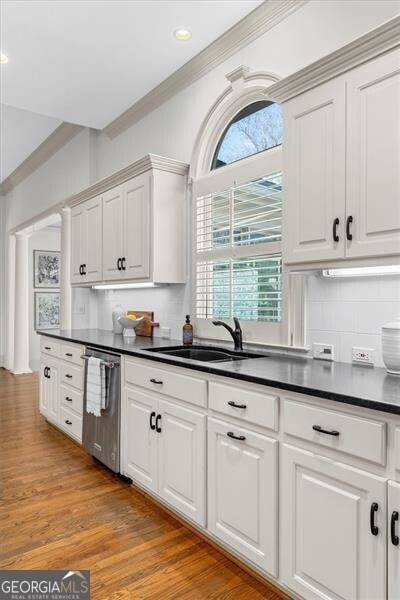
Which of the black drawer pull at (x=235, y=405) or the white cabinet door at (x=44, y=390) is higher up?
Answer: the black drawer pull at (x=235, y=405)

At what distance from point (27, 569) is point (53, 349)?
7.77ft

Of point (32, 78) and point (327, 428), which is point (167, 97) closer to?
point (32, 78)

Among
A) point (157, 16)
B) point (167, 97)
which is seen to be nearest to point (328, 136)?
point (157, 16)

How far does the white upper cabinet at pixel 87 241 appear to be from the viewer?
13.6 ft

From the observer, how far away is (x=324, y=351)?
2.37 meters

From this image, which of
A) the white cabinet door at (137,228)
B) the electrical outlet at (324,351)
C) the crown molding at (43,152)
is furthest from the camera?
the crown molding at (43,152)

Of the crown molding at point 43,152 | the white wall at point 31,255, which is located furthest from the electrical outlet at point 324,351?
the white wall at point 31,255

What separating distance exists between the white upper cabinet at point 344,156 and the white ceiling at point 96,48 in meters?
1.20

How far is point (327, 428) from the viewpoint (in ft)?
5.22

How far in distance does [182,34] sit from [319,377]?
8.75 feet

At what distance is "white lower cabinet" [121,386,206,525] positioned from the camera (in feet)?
7.34

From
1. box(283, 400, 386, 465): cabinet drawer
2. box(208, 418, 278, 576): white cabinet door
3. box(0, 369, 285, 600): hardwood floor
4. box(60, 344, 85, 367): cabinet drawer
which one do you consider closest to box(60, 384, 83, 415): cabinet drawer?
box(60, 344, 85, 367): cabinet drawer

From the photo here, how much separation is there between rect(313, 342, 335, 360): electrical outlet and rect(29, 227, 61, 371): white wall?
6808 millimetres

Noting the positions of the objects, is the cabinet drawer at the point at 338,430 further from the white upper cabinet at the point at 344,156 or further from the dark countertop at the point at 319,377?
the white upper cabinet at the point at 344,156
